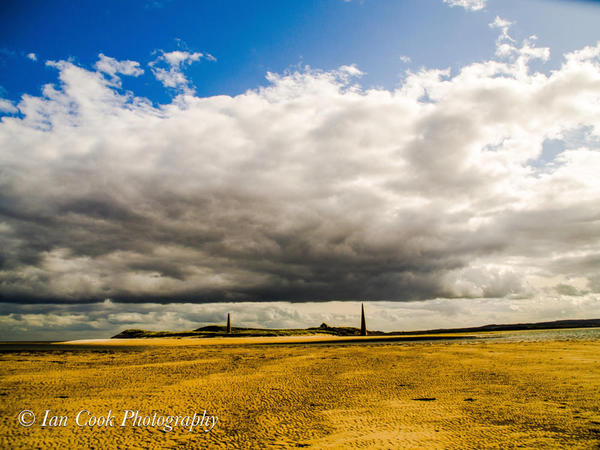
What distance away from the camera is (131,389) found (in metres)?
16.0

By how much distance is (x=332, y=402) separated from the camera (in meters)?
13.6

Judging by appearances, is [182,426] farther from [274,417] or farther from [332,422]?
[332,422]

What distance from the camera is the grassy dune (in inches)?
374
